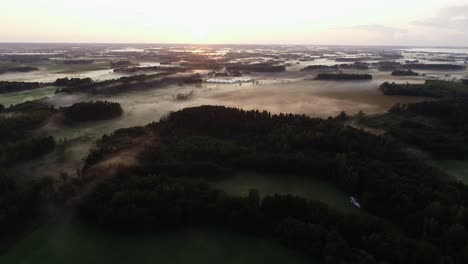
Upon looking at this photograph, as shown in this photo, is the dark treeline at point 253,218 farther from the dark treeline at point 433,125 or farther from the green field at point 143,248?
the dark treeline at point 433,125

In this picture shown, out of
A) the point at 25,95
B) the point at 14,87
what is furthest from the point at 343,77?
the point at 14,87

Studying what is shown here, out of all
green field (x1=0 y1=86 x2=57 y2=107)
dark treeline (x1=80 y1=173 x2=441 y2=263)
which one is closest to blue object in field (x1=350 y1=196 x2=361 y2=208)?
dark treeline (x1=80 y1=173 x2=441 y2=263)

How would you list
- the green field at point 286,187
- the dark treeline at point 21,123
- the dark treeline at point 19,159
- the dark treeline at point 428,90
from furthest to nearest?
the dark treeline at point 428,90 < the dark treeline at point 21,123 < the green field at point 286,187 < the dark treeline at point 19,159

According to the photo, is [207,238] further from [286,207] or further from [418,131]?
[418,131]

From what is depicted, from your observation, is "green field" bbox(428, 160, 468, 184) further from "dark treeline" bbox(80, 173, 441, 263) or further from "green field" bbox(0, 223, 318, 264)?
"green field" bbox(0, 223, 318, 264)

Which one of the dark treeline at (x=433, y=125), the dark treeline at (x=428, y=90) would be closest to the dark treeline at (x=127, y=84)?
the dark treeline at (x=428, y=90)

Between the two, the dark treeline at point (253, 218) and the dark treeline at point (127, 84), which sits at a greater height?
the dark treeline at point (127, 84)

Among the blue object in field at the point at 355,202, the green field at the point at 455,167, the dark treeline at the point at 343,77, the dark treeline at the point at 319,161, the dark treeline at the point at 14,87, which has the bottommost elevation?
the blue object in field at the point at 355,202
